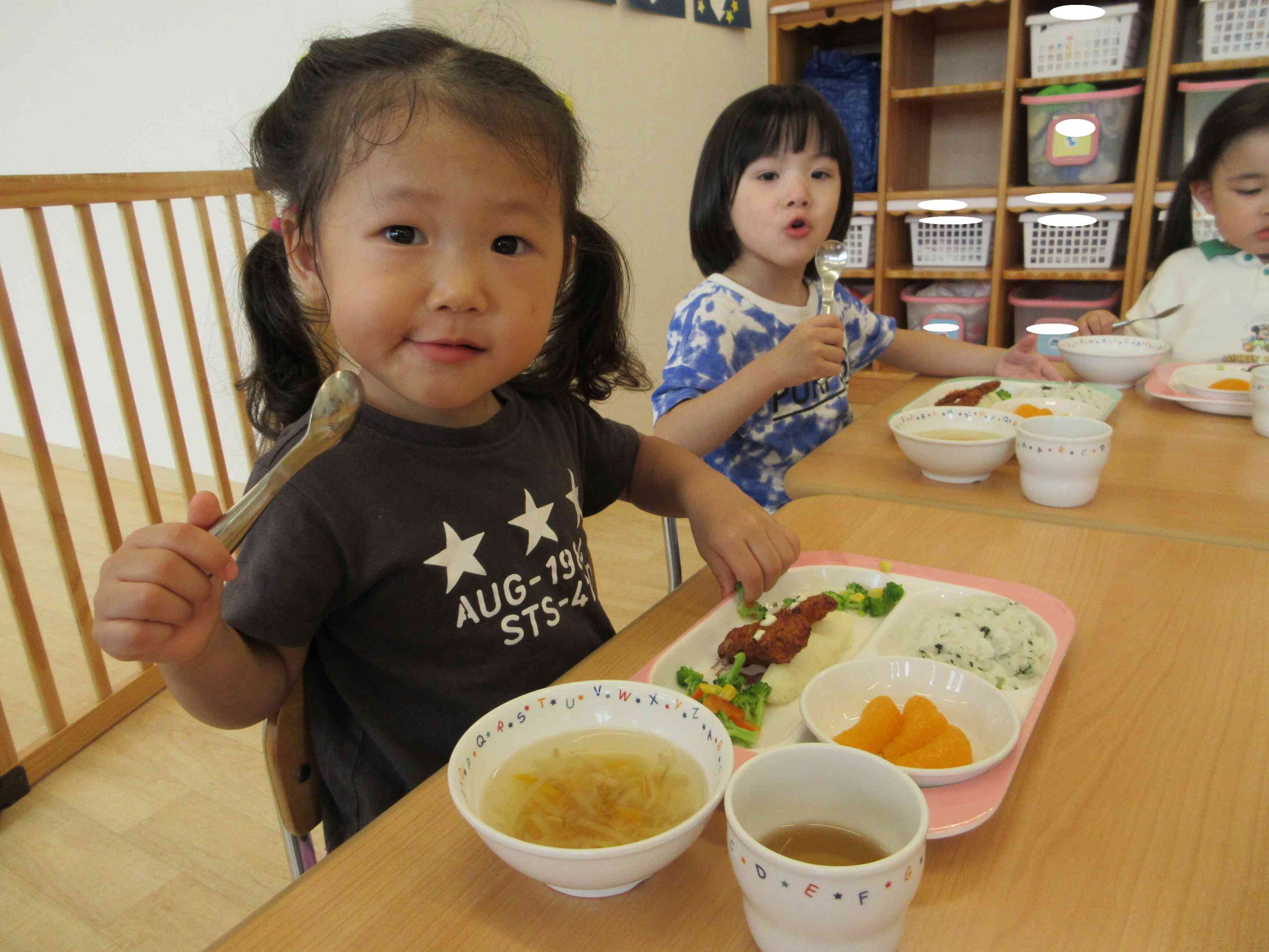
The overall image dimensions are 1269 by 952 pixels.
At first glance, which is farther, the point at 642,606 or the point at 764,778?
the point at 642,606

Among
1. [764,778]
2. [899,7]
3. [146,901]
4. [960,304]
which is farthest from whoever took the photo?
[960,304]

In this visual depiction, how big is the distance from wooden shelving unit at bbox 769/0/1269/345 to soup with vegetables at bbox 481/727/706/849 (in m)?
2.93

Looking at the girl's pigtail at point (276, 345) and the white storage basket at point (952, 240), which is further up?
the girl's pigtail at point (276, 345)

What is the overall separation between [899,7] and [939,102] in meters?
0.53

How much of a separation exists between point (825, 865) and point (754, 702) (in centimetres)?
18

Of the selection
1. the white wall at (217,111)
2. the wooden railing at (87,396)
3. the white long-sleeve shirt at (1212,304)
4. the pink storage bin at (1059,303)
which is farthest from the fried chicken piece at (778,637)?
the pink storage bin at (1059,303)

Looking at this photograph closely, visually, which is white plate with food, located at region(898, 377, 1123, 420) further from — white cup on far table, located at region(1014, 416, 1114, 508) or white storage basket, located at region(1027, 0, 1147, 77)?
white storage basket, located at region(1027, 0, 1147, 77)

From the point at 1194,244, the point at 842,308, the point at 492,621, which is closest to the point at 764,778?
the point at 492,621

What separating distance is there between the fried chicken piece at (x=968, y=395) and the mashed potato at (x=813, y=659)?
66 centimetres

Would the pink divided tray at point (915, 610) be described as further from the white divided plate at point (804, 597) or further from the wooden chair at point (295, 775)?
the wooden chair at point (295, 775)

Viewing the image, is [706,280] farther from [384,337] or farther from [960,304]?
[960,304]

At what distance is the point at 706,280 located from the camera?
154 cm

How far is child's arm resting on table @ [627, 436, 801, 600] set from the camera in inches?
30.6

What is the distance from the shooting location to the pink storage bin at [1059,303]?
9.95 feet
